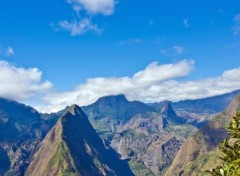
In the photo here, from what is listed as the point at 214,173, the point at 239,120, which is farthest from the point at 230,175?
the point at 239,120

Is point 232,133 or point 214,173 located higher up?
point 232,133

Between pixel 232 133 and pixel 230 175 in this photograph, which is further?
pixel 232 133

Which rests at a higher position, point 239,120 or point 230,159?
point 239,120

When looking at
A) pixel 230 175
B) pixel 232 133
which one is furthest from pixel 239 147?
pixel 230 175

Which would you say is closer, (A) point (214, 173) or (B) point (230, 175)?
(B) point (230, 175)

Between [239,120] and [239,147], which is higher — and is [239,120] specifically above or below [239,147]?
above

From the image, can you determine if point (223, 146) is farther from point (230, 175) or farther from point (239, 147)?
point (230, 175)

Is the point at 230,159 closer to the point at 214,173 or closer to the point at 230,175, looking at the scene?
the point at 214,173
